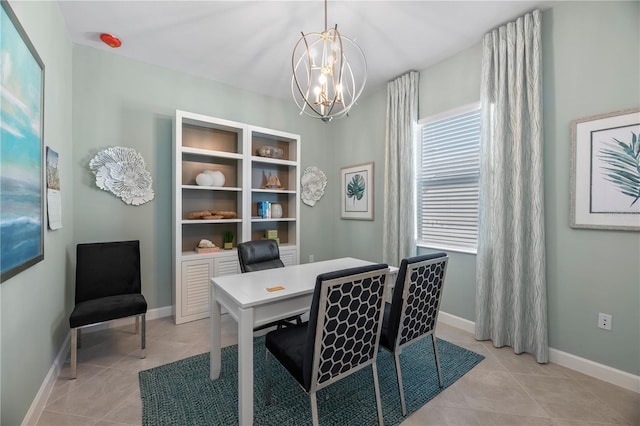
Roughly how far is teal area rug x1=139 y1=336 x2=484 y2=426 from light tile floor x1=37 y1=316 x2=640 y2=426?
0.28ft

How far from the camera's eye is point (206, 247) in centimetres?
322

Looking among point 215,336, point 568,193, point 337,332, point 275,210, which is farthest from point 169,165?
point 568,193

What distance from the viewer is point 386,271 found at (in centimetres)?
149

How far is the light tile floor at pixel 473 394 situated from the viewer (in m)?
1.62

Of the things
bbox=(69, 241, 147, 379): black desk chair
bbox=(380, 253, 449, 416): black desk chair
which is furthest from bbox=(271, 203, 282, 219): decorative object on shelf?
bbox=(380, 253, 449, 416): black desk chair

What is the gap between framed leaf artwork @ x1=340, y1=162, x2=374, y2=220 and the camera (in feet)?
12.7

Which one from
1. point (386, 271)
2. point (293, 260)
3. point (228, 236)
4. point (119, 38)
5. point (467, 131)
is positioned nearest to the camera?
point (386, 271)

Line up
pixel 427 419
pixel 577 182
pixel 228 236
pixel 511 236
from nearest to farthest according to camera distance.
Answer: pixel 427 419 < pixel 577 182 < pixel 511 236 < pixel 228 236

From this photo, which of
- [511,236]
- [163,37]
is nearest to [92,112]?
[163,37]

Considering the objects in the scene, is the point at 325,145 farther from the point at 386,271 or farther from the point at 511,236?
the point at 386,271

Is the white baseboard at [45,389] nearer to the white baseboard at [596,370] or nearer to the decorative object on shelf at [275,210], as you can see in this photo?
the decorative object on shelf at [275,210]

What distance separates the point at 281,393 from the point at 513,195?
7.90 feet

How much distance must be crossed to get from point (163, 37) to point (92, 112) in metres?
1.04

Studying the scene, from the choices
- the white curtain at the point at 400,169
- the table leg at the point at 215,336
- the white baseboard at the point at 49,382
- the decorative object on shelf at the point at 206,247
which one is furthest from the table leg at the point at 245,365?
the white curtain at the point at 400,169
